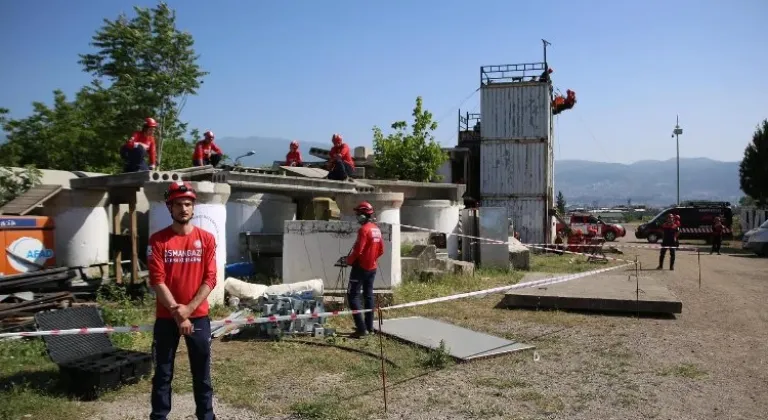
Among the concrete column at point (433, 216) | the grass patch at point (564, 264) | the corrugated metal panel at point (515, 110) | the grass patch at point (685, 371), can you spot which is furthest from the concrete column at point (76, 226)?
the corrugated metal panel at point (515, 110)

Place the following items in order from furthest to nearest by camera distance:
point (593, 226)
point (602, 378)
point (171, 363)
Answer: point (593, 226)
point (602, 378)
point (171, 363)

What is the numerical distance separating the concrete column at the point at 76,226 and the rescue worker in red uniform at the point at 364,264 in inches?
224

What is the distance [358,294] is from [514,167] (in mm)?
20160

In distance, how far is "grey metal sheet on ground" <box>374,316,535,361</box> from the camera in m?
7.17

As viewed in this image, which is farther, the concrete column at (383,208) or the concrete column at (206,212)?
the concrete column at (383,208)

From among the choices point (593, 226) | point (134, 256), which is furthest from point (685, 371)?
point (593, 226)

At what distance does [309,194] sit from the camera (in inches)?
561

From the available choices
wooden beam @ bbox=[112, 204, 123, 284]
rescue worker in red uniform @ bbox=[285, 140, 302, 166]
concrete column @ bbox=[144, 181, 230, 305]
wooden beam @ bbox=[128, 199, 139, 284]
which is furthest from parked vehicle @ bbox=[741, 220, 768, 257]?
wooden beam @ bbox=[112, 204, 123, 284]

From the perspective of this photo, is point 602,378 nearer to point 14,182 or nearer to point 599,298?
point 599,298

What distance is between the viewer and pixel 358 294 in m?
8.10

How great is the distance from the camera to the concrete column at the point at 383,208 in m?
12.1

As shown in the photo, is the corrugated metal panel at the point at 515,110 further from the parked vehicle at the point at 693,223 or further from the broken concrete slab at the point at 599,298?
the broken concrete slab at the point at 599,298

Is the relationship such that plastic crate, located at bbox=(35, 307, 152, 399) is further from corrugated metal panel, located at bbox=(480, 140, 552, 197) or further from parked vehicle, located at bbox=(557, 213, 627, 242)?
parked vehicle, located at bbox=(557, 213, 627, 242)

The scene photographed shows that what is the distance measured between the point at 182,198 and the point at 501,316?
653 centimetres
